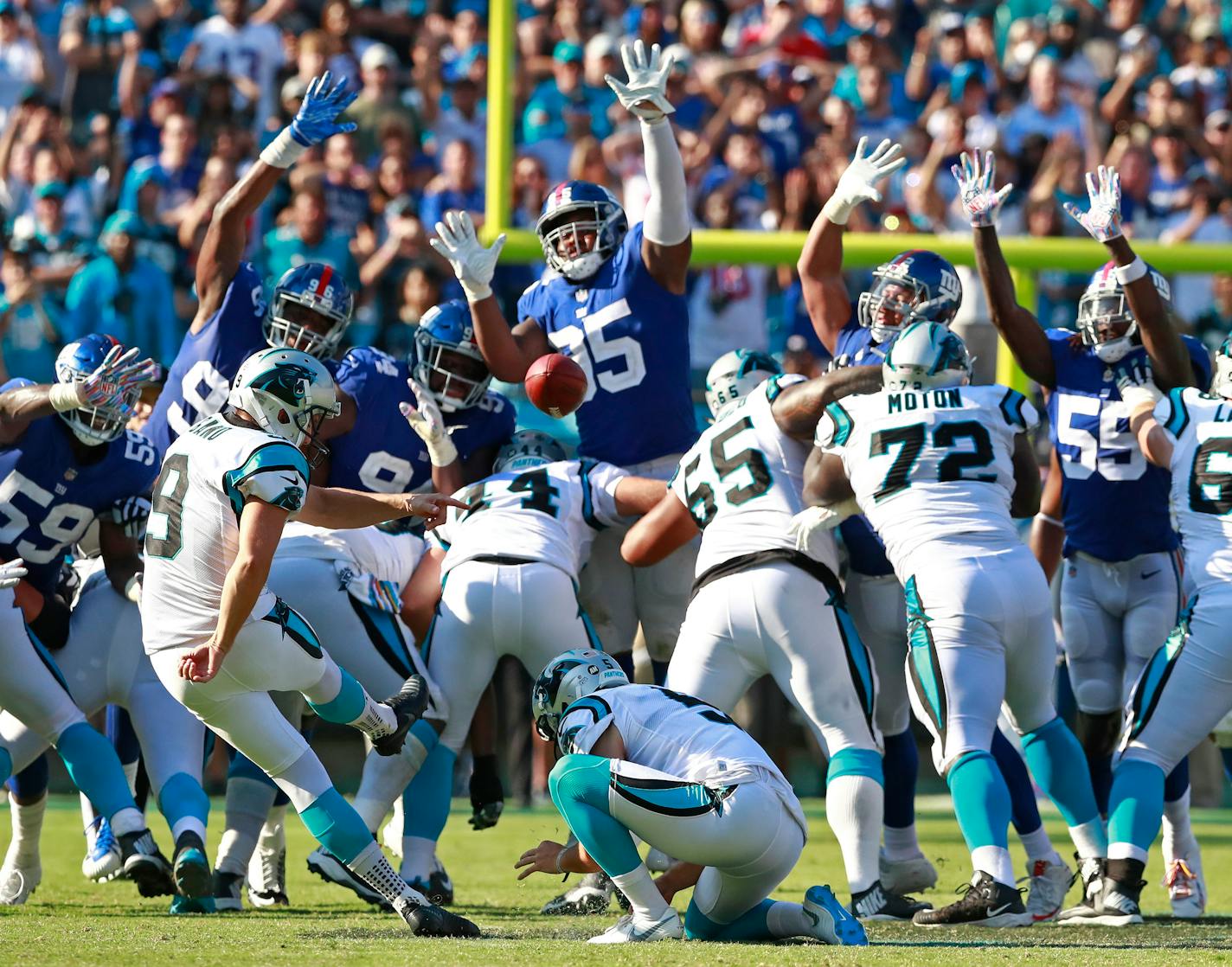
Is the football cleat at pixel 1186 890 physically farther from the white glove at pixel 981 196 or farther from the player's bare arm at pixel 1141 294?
the white glove at pixel 981 196

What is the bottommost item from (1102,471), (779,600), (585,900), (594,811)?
(585,900)

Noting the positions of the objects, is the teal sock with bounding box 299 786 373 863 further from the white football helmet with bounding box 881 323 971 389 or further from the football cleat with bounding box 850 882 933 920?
the white football helmet with bounding box 881 323 971 389

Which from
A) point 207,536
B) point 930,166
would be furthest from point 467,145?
point 207,536

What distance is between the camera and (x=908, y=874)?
6059 mm

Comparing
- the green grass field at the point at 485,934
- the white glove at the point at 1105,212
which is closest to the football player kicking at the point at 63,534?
the green grass field at the point at 485,934

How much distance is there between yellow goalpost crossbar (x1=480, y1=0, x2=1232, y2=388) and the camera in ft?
29.8

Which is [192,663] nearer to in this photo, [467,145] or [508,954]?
[508,954]

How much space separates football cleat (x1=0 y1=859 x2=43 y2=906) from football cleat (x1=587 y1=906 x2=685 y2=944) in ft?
7.91

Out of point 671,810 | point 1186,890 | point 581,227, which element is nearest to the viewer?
point 671,810

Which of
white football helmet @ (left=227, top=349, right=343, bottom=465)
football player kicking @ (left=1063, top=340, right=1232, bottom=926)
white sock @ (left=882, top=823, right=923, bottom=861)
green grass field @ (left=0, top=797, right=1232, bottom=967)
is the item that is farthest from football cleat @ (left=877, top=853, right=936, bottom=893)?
white football helmet @ (left=227, top=349, right=343, bottom=465)

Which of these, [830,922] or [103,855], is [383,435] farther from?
[830,922]

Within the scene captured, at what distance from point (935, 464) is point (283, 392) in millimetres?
2030

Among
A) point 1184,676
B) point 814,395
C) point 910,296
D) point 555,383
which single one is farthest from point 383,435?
point 1184,676

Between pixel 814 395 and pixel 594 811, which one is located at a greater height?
pixel 814 395
